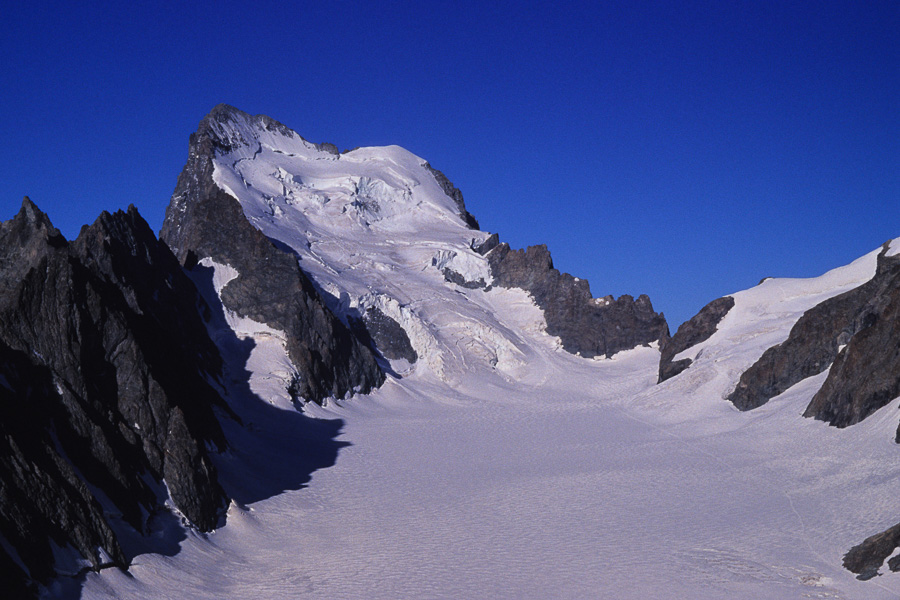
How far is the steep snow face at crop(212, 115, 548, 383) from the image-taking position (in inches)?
3191

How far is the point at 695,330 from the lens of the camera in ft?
235

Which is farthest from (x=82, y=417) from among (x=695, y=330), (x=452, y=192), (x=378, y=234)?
(x=452, y=192)

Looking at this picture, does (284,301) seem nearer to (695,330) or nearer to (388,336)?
(388,336)

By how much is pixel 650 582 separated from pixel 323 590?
9.41 metres

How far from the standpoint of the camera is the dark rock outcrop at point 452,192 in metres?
116

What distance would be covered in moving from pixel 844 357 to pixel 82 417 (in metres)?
34.9

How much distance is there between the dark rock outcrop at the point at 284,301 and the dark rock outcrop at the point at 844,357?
29.5 meters

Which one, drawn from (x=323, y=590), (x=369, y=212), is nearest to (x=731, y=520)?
(x=323, y=590)

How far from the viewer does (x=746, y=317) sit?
69.1 meters

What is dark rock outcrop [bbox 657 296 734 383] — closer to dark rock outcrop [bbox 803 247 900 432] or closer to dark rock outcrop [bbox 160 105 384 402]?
dark rock outcrop [bbox 160 105 384 402]

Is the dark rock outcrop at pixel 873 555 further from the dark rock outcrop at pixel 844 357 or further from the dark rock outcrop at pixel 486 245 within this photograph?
the dark rock outcrop at pixel 486 245

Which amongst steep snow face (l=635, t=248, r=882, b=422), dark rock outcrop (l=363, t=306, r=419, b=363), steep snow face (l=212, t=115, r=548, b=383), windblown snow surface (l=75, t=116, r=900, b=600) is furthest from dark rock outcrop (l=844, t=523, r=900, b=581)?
dark rock outcrop (l=363, t=306, r=419, b=363)

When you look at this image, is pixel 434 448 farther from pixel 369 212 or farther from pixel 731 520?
pixel 369 212

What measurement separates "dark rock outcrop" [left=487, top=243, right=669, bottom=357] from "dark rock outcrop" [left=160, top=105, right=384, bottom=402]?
24.1 metres
